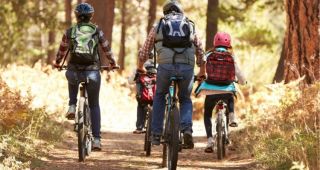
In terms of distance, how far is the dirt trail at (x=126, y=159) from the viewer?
375 inches

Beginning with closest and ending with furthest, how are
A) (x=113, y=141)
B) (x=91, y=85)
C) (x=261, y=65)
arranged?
(x=91, y=85) → (x=113, y=141) → (x=261, y=65)

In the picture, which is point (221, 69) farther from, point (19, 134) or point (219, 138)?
point (19, 134)

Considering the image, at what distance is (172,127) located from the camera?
8.14 meters

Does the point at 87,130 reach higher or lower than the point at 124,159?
higher

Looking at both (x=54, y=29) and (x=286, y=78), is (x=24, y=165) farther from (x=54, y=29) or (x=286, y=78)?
(x=54, y=29)

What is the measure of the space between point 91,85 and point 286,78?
5.58 m

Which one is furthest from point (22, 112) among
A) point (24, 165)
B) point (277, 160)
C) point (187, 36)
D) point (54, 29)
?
point (54, 29)

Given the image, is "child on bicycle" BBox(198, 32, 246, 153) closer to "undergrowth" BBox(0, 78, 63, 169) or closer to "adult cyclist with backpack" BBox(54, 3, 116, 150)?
"adult cyclist with backpack" BBox(54, 3, 116, 150)

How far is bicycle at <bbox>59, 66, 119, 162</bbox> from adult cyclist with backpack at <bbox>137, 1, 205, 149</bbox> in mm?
1289

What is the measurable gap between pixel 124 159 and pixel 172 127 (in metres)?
2.55

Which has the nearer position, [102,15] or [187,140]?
[187,140]

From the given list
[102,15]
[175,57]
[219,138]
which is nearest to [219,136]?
[219,138]

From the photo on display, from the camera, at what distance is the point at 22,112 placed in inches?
400

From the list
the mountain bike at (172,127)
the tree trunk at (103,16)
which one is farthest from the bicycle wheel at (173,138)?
the tree trunk at (103,16)
